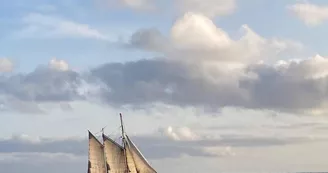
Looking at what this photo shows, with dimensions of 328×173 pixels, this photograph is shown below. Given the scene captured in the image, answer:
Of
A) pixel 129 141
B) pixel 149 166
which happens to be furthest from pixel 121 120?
pixel 149 166

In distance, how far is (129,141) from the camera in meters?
124

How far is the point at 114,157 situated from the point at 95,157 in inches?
193

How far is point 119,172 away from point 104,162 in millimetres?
4736

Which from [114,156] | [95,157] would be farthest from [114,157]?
[95,157]

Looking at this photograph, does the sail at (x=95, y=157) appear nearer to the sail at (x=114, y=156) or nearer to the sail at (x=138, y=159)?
the sail at (x=114, y=156)

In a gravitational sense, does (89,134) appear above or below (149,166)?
above

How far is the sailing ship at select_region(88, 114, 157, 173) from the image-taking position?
123 metres

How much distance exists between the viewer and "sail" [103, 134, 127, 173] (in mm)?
122875

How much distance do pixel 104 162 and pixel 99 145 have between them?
4611mm

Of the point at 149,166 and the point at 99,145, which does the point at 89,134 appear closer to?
the point at 99,145

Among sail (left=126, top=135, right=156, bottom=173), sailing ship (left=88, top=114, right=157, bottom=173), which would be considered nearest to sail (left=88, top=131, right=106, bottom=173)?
sailing ship (left=88, top=114, right=157, bottom=173)

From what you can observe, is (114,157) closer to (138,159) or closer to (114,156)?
(114,156)

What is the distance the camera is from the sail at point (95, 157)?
403ft

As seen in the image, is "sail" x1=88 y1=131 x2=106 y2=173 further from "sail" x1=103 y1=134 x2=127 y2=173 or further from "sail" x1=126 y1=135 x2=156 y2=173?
"sail" x1=126 y1=135 x2=156 y2=173
